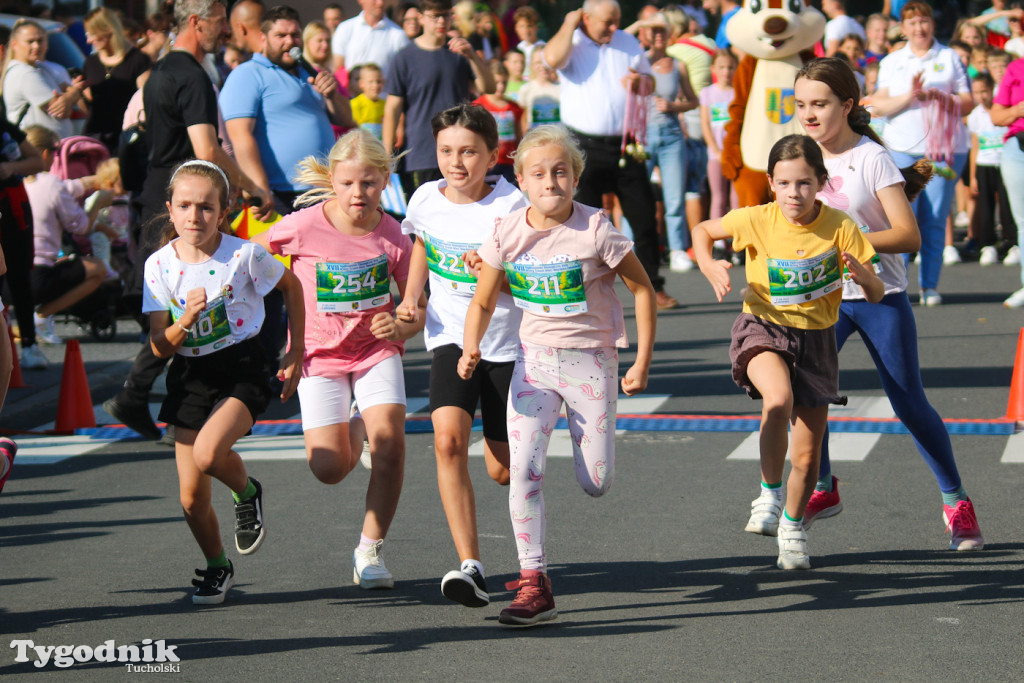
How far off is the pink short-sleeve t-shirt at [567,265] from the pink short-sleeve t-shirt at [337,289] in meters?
0.67

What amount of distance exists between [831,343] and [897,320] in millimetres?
351

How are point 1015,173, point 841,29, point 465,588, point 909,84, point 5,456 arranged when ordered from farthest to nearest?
1. point 841,29
2. point 909,84
3. point 1015,173
4. point 5,456
5. point 465,588

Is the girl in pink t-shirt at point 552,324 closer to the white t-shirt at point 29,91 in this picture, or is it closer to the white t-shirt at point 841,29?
the white t-shirt at point 29,91

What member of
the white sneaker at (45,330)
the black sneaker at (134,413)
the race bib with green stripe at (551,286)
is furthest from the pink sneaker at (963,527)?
the white sneaker at (45,330)

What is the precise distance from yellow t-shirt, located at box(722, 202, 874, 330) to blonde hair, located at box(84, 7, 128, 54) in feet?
31.2

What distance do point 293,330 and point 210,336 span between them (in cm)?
30

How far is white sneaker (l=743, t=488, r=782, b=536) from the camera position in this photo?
6012 millimetres

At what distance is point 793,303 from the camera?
18.8 ft

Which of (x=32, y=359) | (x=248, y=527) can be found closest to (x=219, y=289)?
(x=248, y=527)

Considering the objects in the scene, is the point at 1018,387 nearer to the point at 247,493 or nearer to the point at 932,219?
the point at 247,493

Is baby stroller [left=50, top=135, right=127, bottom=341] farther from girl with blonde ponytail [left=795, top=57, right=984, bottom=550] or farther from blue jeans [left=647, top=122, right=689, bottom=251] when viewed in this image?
girl with blonde ponytail [left=795, top=57, right=984, bottom=550]

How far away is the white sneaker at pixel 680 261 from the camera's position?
16281 millimetres

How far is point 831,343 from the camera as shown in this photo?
5.82 m

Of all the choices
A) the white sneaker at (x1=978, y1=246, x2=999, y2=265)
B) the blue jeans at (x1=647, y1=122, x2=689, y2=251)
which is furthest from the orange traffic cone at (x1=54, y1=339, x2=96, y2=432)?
the white sneaker at (x1=978, y1=246, x2=999, y2=265)
